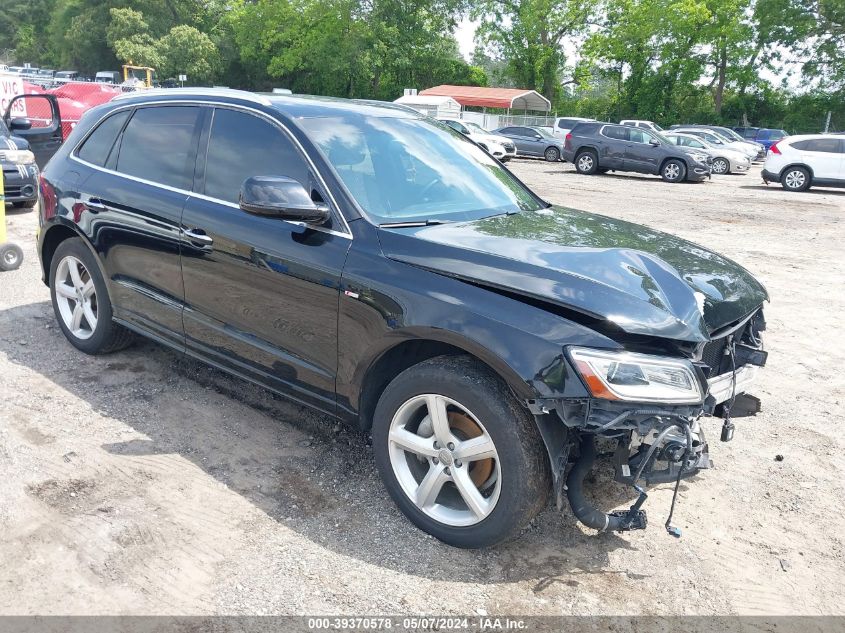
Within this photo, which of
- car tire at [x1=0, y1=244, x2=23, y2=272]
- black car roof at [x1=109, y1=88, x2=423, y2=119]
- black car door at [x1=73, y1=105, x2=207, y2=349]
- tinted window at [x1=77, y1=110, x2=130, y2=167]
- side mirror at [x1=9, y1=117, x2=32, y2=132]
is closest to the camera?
black car roof at [x1=109, y1=88, x2=423, y2=119]

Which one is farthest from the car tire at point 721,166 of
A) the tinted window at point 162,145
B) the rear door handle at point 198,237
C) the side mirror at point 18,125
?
the rear door handle at point 198,237

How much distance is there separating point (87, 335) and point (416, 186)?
276 centimetres

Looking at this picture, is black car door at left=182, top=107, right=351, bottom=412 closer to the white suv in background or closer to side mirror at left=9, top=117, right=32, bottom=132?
side mirror at left=9, top=117, right=32, bottom=132

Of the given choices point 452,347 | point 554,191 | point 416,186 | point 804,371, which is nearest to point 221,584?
point 452,347

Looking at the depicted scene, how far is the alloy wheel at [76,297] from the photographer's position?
4914 mm

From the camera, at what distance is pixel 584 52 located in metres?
51.7

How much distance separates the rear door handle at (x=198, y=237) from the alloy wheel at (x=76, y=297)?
126cm

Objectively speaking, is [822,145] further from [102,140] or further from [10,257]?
[102,140]

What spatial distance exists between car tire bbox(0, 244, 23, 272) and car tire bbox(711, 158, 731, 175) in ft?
81.3

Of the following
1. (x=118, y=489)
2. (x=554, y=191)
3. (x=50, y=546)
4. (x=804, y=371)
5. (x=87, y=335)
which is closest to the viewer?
(x=50, y=546)

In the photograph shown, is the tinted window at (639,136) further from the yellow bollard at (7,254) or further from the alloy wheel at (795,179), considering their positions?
the yellow bollard at (7,254)

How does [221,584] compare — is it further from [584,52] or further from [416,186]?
[584,52]

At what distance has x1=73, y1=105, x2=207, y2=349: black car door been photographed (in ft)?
13.5

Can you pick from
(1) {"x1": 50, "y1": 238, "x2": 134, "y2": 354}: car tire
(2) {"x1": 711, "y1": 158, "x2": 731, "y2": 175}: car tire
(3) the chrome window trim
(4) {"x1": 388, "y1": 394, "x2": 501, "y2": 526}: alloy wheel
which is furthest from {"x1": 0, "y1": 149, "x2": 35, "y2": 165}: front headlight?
(2) {"x1": 711, "y1": 158, "x2": 731, "y2": 175}: car tire
